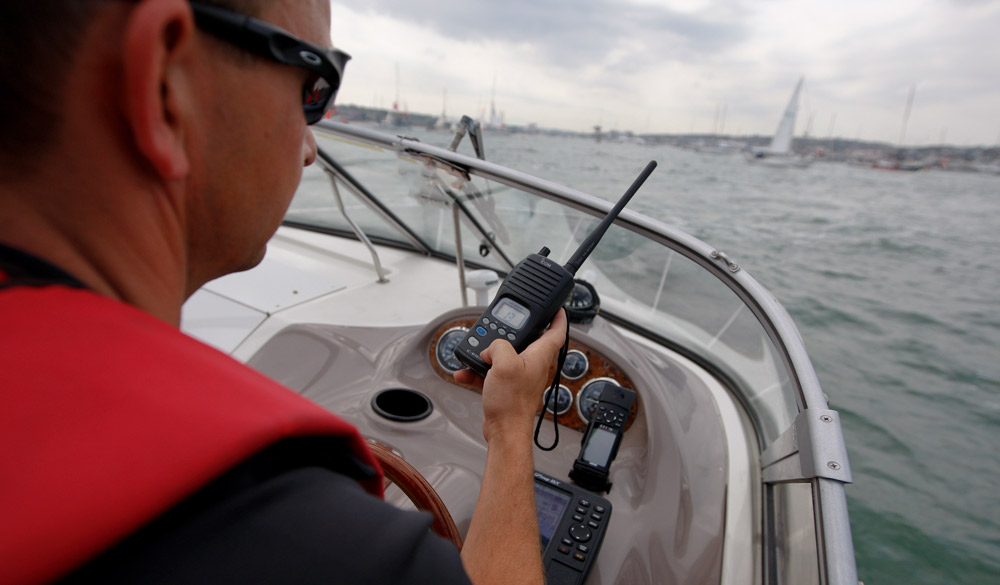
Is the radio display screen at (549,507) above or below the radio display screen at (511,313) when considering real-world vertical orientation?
below

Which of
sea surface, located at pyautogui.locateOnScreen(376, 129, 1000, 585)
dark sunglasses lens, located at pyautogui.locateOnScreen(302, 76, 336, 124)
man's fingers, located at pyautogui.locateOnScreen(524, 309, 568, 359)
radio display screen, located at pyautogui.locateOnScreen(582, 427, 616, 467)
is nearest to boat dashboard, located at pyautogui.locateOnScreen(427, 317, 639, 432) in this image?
radio display screen, located at pyautogui.locateOnScreen(582, 427, 616, 467)

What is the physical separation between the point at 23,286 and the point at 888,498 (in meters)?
4.41

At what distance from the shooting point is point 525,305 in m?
1.06

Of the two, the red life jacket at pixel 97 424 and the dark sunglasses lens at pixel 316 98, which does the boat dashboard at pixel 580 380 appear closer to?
the dark sunglasses lens at pixel 316 98

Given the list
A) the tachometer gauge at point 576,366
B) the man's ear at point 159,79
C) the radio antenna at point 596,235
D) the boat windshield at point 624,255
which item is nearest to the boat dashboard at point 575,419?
the tachometer gauge at point 576,366

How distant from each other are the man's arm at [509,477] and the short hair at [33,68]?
64 cm

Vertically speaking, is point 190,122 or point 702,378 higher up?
point 190,122

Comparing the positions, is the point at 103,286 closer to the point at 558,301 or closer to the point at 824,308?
the point at 558,301

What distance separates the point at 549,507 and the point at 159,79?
4.00 feet

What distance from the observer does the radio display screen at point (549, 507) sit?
1.26 m

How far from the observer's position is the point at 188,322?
222cm

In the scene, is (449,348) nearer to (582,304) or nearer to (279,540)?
(582,304)

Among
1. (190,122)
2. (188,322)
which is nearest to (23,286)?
(190,122)

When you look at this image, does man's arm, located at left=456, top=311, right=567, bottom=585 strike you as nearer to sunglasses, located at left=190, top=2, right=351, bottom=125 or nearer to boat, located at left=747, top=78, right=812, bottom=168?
sunglasses, located at left=190, top=2, right=351, bottom=125
